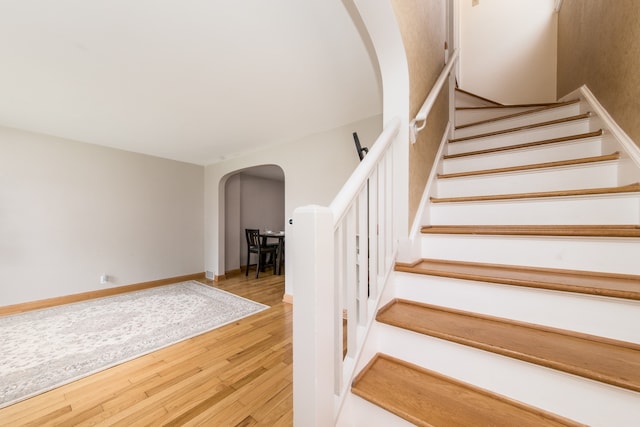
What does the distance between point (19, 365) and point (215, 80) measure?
2.77 meters

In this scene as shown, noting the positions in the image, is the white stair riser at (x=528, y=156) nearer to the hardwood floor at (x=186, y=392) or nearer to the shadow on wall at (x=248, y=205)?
the hardwood floor at (x=186, y=392)

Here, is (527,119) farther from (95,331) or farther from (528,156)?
(95,331)

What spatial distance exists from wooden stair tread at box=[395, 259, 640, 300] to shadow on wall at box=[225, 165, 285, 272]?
3.88 meters

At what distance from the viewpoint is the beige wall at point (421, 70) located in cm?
132

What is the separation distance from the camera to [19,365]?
1833 mm

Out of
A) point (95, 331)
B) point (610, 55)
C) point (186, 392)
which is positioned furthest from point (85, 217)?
point (610, 55)

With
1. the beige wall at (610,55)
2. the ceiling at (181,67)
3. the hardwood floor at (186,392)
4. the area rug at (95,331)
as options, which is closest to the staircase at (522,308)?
the beige wall at (610,55)

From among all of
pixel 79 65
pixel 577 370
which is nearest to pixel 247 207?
pixel 79 65

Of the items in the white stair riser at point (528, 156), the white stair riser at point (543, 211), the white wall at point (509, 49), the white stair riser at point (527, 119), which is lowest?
the white stair riser at point (543, 211)

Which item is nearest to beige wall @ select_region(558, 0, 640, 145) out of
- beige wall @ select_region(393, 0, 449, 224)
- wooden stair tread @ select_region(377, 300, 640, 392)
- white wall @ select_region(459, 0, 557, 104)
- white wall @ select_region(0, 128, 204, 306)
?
white wall @ select_region(459, 0, 557, 104)

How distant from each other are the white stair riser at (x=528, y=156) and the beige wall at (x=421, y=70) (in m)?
0.24

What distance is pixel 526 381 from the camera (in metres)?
0.77

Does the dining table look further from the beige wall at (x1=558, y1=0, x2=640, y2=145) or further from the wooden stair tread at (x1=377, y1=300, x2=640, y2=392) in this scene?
the beige wall at (x1=558, y1=0, x2=640, y2=145)

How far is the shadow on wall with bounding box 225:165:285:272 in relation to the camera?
494 cm
